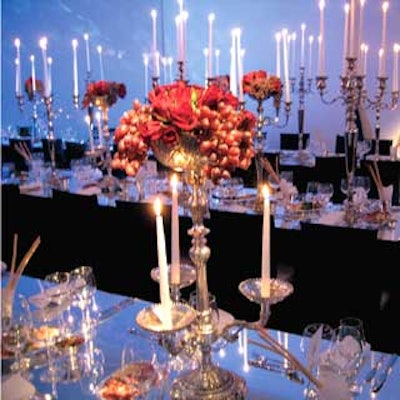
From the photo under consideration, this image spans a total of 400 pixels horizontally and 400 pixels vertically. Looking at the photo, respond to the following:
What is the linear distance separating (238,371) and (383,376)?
0.35 m

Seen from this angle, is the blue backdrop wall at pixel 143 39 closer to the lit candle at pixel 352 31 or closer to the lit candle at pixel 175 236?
the lit candle at pixel 352 31

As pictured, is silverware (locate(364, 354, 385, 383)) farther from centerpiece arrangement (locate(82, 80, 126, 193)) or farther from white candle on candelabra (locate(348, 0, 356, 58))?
centerpiece arrangement (locate(82, 80, 126, 193))

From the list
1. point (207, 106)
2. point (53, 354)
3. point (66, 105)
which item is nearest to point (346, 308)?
point (53, 354)

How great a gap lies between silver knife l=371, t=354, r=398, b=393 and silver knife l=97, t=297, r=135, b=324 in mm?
824

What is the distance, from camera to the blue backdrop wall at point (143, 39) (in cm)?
695

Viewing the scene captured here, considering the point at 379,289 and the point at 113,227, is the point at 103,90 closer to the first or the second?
the point at 113,227

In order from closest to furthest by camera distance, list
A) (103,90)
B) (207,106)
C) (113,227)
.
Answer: (207,106), (113,227), (103,90)

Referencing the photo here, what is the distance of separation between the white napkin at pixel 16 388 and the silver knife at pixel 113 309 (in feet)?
1.41

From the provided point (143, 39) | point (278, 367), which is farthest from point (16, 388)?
point (143, 39)

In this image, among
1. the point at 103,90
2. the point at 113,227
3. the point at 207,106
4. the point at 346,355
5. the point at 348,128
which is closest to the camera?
the point at 207,106

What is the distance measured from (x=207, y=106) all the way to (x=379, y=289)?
1.93m

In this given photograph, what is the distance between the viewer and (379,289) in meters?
2.68

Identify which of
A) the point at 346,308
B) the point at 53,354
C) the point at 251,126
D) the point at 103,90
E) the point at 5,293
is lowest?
the point at 346,308

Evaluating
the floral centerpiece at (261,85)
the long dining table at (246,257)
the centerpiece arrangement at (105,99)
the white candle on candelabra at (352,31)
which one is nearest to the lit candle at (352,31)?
the white candle on candelabra at (352,31)
